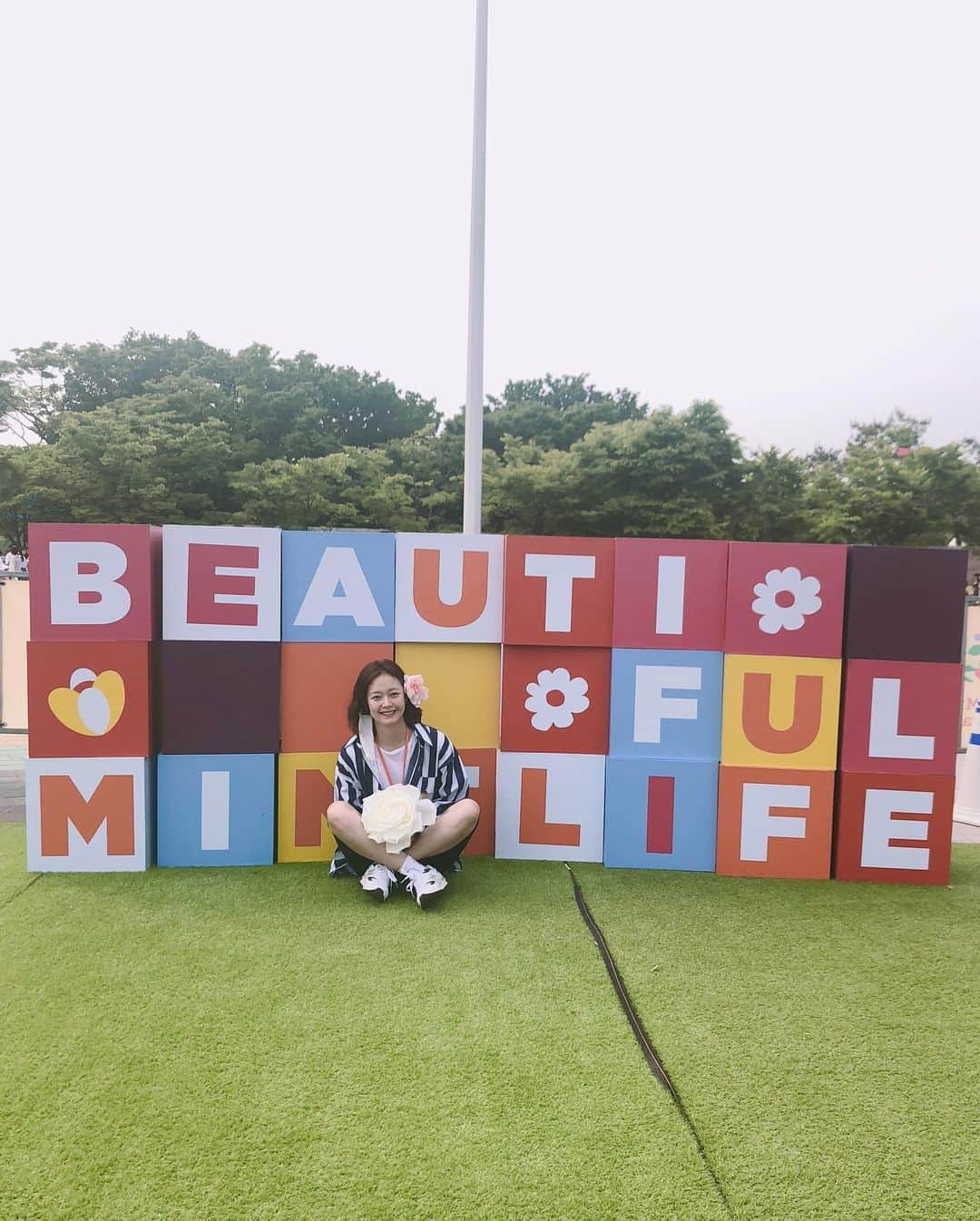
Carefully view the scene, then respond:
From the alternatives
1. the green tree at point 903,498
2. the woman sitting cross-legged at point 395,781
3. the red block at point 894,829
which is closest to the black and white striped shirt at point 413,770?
the woman sitting cross-legged at point 395,781

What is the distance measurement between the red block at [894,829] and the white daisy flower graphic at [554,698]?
1502mm

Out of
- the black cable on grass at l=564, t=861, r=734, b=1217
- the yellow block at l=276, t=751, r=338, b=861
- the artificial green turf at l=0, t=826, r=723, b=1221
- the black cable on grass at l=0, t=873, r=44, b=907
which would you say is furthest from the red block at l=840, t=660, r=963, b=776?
the black cable on grass at l=0, t=873, r=44, b=907

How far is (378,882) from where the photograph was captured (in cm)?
362

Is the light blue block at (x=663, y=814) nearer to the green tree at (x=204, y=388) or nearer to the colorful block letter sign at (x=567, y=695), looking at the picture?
the colorful block letter sign at (x=567, y=695)

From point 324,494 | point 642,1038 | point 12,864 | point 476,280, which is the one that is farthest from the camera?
point 324,494

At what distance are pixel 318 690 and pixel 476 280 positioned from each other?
4459 mm

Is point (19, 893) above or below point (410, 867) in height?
below

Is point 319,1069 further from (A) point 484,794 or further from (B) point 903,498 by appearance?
(B) point 903,498

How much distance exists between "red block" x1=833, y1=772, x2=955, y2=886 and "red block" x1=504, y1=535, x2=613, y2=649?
1.57 metres

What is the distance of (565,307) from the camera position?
98.3ft

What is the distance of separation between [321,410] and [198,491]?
5.28 meters

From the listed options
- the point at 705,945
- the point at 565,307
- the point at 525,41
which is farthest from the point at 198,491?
the point at 705,945

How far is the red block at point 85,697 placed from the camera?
12.9 ft

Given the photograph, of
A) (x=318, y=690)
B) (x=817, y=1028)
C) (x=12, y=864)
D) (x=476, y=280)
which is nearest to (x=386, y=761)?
(x=318, y=690)
